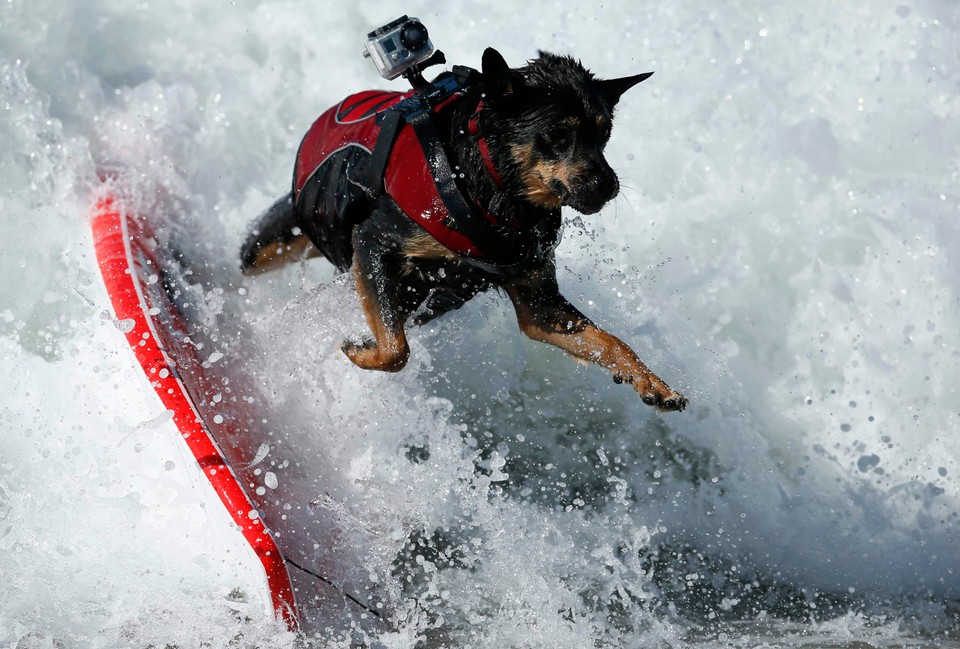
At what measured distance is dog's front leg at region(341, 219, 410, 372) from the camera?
3.63 metres

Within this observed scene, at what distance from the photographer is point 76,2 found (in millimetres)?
6270

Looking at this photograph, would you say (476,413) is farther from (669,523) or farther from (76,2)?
(76,2)

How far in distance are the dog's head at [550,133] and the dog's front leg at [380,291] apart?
693 millimetres

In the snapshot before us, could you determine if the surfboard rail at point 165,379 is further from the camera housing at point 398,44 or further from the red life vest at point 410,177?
the camera housing at point 398,44

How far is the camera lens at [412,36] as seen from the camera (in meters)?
3.32

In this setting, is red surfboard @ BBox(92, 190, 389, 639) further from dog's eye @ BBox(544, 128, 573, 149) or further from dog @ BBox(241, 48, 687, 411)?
dog's eye @ BBox(544, 128, 573, 149)

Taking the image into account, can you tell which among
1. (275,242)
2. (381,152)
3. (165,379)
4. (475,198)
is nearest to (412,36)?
(381,152)

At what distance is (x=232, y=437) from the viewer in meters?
4.12

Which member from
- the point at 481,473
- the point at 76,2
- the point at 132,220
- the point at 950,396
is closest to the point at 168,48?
the point at 76,2

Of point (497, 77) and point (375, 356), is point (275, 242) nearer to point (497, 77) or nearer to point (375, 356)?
point (375, 356)

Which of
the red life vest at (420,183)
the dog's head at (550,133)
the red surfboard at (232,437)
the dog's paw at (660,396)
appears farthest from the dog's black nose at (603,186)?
the red surfboard at (232,437)

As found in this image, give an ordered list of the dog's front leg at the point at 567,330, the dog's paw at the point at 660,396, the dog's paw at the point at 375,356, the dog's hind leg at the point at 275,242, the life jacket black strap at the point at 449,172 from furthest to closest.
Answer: the dog's hind leg at the point at 275,242 < the dog's paw at the point at 375,356 < the dog's front leg at the point at 567,330 < the dog's paw at the point at 660,396 < the life jacket black strap at the point at 449,172

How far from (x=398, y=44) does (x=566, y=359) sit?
7.38 feet

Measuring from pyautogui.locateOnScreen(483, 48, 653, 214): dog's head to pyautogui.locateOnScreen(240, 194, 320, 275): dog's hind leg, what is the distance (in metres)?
1.57
